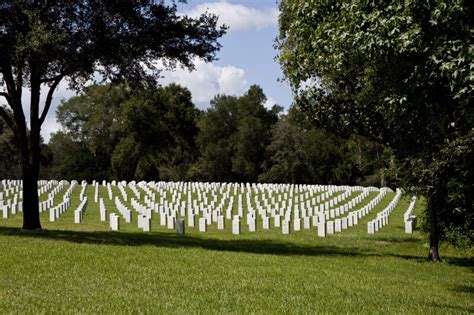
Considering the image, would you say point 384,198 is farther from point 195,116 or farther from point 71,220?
point 195,116

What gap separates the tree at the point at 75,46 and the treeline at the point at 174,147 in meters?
49.0

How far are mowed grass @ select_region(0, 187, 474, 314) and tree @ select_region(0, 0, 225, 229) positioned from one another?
147 inches

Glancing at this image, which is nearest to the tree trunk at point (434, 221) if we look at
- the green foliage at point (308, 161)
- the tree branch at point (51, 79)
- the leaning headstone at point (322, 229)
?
the leaning headstone at point (322, 229)

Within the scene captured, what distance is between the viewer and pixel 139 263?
13.0 m

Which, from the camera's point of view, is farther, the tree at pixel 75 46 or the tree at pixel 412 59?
the tree at pixel 75 46

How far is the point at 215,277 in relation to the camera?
11555mm

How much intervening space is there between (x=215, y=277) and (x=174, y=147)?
6764 cm

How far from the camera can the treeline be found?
73.8 m

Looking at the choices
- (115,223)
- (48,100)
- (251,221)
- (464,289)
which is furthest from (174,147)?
(464,289)

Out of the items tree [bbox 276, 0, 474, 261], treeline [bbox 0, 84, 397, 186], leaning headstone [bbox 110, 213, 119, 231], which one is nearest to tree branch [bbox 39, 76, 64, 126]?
leaning headstone [bbox 110, 213, 119, 231]

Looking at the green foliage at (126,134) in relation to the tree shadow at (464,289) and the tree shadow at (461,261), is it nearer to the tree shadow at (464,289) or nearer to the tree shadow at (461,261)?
the tree shadow at (461,261)

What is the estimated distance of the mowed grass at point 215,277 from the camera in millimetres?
8828

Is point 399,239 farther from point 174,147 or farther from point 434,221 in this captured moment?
point 174,147

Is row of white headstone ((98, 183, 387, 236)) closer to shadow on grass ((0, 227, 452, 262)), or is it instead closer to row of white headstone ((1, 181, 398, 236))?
row of white headstone ((1, 181, 398, 236))
